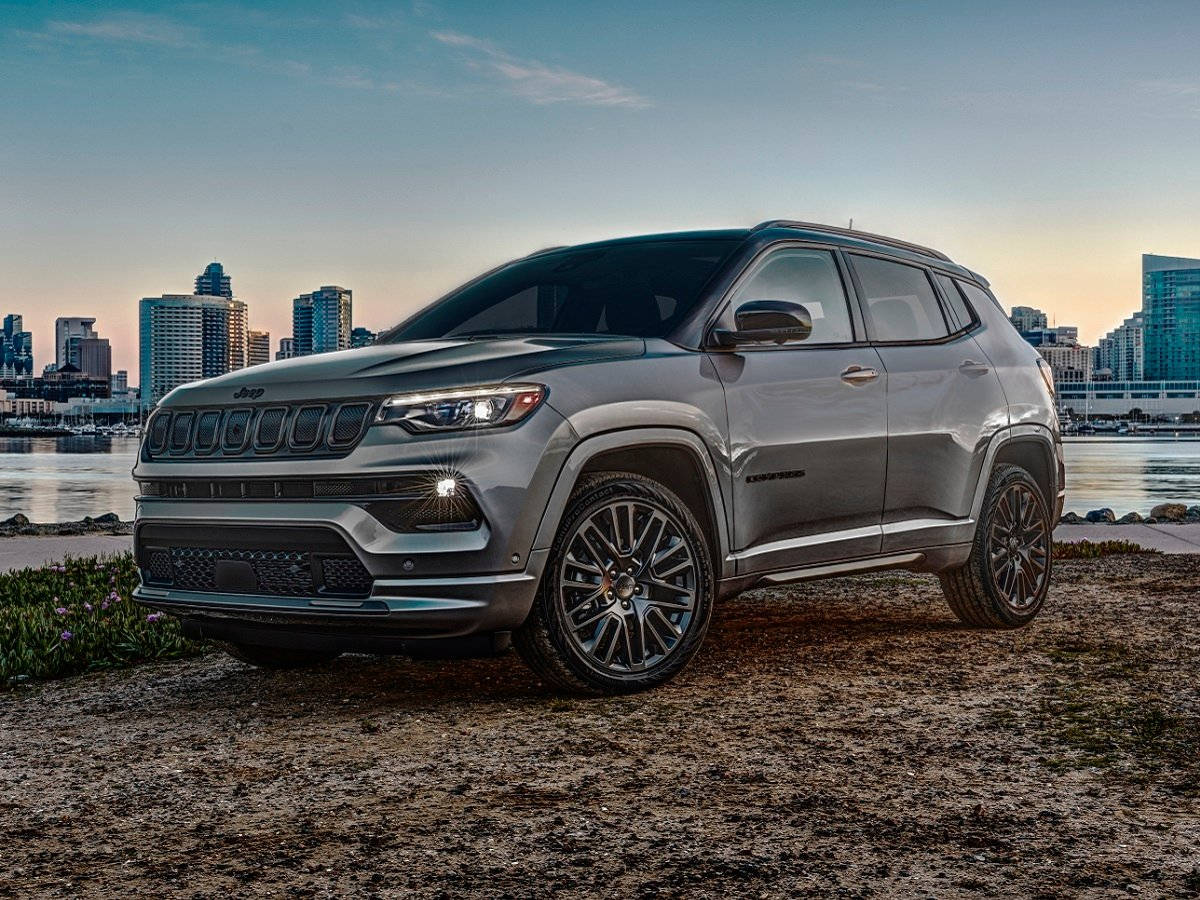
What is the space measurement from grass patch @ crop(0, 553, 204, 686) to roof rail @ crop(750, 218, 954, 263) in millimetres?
3478

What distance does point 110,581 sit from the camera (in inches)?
364

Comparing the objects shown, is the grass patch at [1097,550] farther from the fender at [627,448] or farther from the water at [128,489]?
the water at [128,489]

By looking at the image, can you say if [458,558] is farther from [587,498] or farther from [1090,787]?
[1090,787]

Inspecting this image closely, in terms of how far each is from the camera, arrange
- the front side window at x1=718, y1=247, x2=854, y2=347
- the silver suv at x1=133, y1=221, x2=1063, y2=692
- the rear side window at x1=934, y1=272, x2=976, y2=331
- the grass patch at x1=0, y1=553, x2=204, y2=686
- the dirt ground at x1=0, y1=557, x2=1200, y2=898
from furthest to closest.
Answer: the rear side window at x1=934, y1=272, x2=976, y2=331, the grass patch at x1=0, y1=553, x2=204, y2=686, the front side window at x1=718, y1=247, x2=854, y2=347, the silver suv at x1=133, y1=221, x2=1063, y2=692, the dirt ground at x1=0, y1=557, x2=1200, y2=898

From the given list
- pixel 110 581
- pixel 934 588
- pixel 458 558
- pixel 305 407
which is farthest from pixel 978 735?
pixel 110 581

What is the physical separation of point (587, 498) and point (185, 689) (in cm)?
206

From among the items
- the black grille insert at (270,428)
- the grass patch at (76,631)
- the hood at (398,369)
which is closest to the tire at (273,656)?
the grass patch at (76,631)

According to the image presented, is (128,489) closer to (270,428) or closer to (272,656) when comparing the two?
(272,656)

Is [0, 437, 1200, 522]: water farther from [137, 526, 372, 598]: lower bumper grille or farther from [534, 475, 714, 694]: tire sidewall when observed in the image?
[534, 475, 714, 694]: tire sidewall

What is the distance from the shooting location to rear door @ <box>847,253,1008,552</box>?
6.17 metres

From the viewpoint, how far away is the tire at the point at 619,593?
15.9 ft

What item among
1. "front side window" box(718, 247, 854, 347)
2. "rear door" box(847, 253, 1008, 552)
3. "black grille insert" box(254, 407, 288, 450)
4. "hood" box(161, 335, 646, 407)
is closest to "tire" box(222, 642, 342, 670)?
"hood" box(161, 335, 646, 407)

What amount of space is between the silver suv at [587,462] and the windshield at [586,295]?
15mm

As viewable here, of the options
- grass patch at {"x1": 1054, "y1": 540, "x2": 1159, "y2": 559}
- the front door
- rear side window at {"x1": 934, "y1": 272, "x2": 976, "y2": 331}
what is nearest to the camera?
the front door
